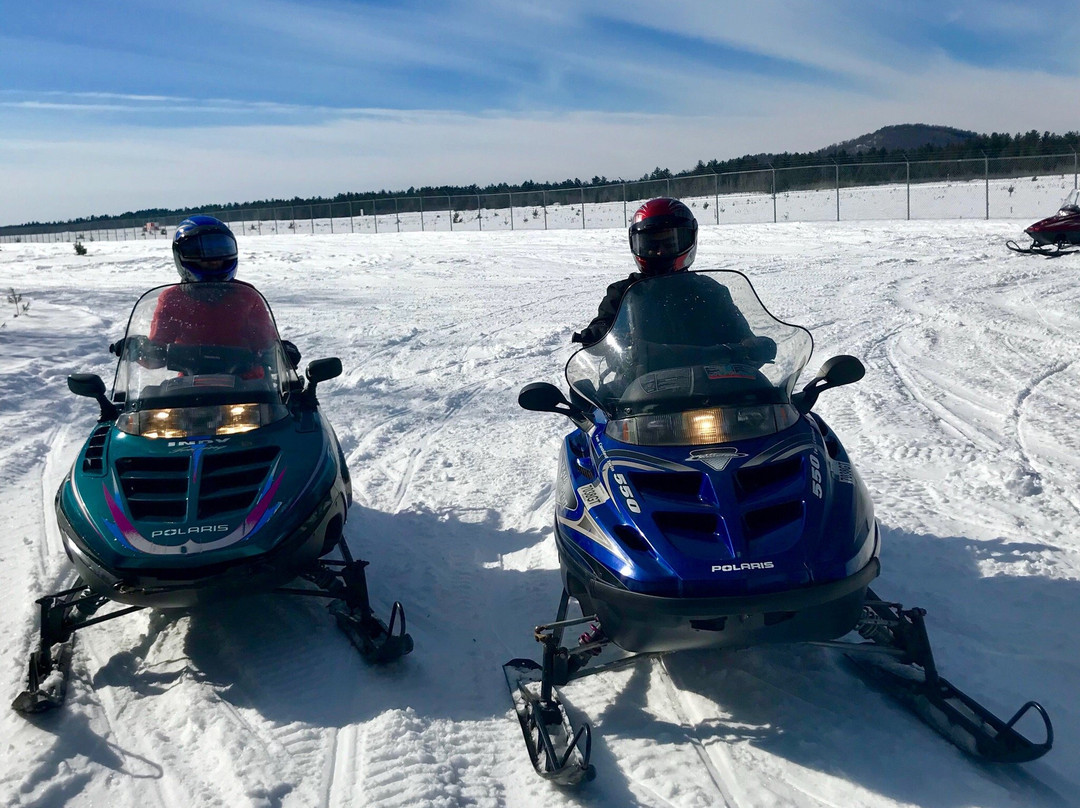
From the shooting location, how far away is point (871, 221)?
2777 centimetres

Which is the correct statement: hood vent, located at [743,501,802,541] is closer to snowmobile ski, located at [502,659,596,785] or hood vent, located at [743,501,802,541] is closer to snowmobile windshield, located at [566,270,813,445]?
snowmobile windshield, located at [566,270,813,445]

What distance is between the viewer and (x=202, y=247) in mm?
5363

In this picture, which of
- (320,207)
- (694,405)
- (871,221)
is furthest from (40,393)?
(320,207)

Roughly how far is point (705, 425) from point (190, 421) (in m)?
2.46

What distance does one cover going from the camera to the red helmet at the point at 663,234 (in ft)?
16.2

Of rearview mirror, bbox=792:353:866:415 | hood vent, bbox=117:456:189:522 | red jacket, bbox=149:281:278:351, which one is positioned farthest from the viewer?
red jacket, bbox=149:281:278:351

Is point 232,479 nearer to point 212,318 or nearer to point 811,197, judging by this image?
point 212,318

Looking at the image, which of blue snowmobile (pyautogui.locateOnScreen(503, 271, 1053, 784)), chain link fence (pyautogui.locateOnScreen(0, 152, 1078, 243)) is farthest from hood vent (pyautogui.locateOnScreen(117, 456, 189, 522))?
chain link fence (pyautogui.locateOnScreen(0, 152, 1078, 243))

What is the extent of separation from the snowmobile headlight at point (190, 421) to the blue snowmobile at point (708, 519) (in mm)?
1476

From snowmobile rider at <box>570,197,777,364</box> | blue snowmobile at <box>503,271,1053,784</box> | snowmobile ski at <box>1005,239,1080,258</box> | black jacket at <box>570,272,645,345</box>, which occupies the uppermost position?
snowmobile rider at <box>570,197,777,364</box>

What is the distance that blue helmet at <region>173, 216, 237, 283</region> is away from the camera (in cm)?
536

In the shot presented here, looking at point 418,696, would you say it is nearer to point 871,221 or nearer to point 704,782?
point 704,782

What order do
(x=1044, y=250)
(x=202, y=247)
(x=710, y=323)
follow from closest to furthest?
(x=710, y=323) < (x=202, y=247) < (x=1044, y=250)

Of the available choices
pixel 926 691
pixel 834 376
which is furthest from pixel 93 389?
pixel 926 691
